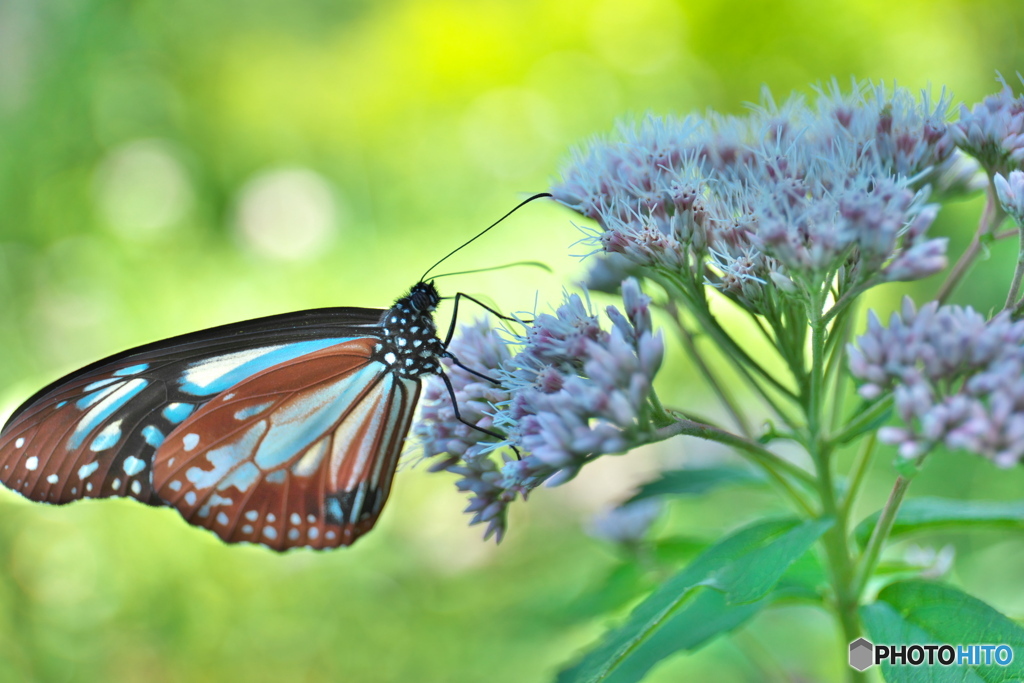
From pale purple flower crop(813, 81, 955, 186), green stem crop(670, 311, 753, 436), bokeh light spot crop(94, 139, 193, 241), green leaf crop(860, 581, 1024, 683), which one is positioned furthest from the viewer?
bokeh light spot crop(94, 139, 193, 241)

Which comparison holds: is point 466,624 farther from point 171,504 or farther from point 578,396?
point 578,396

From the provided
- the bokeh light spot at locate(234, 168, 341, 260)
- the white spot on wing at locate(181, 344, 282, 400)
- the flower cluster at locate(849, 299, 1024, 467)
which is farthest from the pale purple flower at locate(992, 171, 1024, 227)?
the bokeh light spot at locate(234, 168, 341, 260)

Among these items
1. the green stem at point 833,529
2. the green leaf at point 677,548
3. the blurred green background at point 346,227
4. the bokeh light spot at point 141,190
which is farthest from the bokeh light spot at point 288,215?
the green stem at point 833,529

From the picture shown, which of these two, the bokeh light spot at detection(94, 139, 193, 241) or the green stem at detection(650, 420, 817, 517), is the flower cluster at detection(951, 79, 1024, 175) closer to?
the green stem at detection(650, 420, 817, 517)

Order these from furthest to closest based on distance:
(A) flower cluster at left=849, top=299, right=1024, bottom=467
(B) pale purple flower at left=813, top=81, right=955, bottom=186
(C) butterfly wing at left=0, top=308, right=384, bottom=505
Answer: (C) butterfly wing at left=0, top=308, right=384, bottom=505 → (B) pale purple flower at left=813, top=81, right=955, bottom=186 → (A) flower cluster at left=849, top=299, right=1024, bottom=467

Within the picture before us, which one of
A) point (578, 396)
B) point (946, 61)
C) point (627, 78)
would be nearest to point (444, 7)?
point (627, 78)

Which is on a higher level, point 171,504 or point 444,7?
point 444,7

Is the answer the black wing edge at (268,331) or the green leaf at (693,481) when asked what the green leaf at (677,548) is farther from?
the black wing edge at (268,331)
